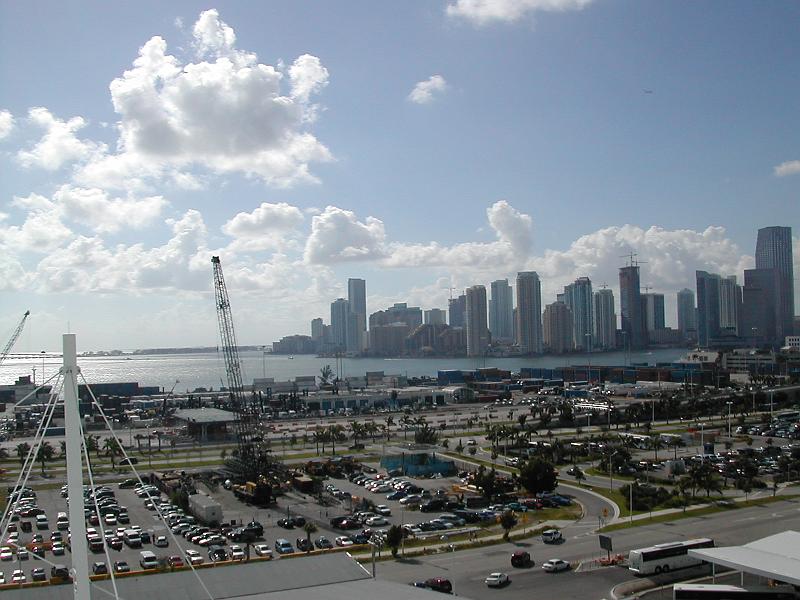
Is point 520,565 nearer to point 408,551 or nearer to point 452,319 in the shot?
point 408,551

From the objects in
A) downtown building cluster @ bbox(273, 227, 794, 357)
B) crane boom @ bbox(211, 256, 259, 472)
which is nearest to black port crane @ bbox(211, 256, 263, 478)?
crane boom @ bbox(211, 256, 259, 472)

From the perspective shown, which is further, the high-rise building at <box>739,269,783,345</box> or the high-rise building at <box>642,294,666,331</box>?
the high-rise building at <box>642,294,666,331</box>

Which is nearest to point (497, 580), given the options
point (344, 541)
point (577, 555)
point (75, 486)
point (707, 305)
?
point (577, 555)

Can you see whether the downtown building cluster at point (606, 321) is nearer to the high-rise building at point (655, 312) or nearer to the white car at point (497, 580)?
the high-rise building at point (655, 312)

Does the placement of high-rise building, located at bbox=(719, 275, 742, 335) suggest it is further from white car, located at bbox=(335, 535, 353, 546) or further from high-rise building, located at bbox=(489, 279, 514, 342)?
white car, located at bbox=(335, 535, 353, 546)

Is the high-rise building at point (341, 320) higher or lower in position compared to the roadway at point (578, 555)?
higher

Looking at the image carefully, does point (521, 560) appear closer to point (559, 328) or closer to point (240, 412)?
point (240, 412)

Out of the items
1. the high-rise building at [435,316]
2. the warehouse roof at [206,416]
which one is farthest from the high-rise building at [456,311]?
the warehouse roof at [206,416]
